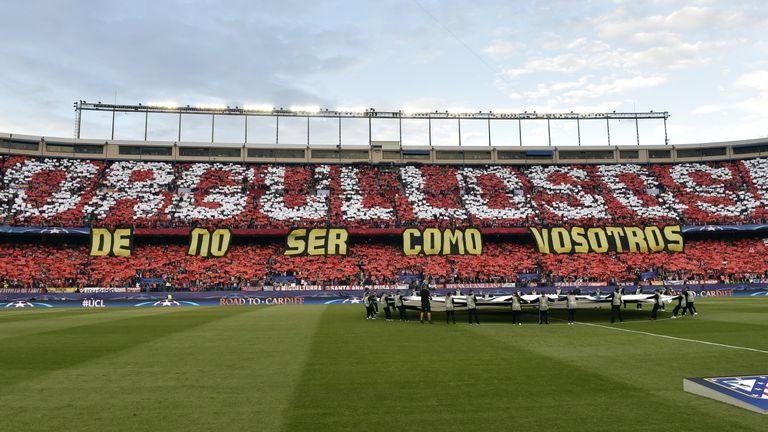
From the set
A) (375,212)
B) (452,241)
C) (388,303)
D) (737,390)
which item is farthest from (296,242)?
(737,390)

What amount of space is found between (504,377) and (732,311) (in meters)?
21.5

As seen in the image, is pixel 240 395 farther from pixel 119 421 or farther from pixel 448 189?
pixel 448 189

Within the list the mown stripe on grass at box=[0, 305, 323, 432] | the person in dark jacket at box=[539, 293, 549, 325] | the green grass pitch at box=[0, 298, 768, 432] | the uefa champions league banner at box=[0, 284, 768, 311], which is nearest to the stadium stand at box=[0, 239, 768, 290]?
the uefa champions league banner at box=[0, 284, 768, 311]

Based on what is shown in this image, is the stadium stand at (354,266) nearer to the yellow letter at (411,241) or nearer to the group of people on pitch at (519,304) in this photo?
the yellow letter at (411,241)

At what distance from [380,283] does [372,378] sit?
111ft

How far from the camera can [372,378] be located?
10422 millimetres

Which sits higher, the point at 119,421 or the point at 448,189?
the point at 448,189

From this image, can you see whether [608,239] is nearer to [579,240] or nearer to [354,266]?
[579,240]

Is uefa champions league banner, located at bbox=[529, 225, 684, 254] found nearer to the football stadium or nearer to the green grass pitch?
the football stadium

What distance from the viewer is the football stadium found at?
8.65 metres

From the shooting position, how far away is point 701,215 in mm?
53406

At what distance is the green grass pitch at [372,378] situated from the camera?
7.57 m

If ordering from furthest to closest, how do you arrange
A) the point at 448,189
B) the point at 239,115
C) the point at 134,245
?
the point at 239,115
the point at 448,189
the point at 134,245

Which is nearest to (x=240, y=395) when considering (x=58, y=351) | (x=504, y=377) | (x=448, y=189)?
(x=504, y=377)
